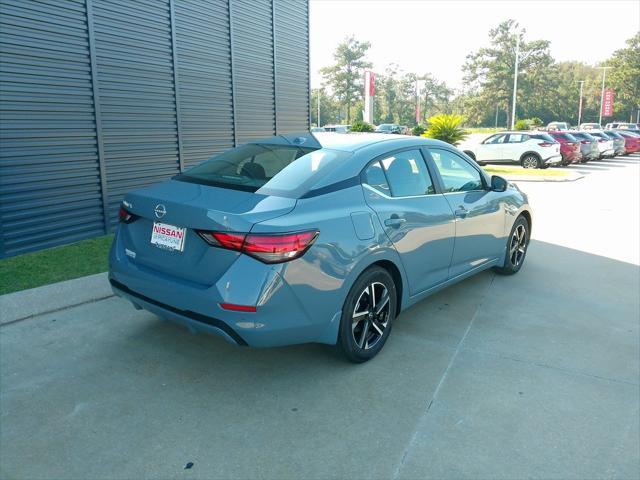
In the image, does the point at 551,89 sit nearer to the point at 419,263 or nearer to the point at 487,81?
the point at 487,81

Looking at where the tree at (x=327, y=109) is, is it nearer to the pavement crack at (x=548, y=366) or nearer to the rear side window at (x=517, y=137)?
the rear side window at (x=517, y=137)

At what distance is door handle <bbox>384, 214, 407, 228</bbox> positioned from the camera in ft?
12.6

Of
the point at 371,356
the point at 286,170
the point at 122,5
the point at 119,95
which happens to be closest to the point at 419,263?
the point at 371,356

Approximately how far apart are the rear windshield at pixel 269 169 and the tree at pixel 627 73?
3532 inches

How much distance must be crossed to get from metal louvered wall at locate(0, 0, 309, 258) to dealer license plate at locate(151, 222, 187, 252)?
3.77 meters

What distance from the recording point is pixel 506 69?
84.2m

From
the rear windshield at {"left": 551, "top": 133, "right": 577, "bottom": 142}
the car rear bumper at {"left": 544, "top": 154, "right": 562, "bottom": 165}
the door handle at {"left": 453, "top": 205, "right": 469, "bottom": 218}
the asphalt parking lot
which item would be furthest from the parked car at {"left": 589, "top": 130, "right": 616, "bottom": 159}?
the door handle at {"left": 453, "top": 205, "right": 469, "bottom": 218}

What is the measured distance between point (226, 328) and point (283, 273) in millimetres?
471

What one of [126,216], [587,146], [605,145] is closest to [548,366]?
[126,216]

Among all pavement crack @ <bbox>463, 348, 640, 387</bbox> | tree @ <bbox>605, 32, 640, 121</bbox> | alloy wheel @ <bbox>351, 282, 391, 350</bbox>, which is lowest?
pavement crack @ <bbox>463, 348, 640, 387</bbox>

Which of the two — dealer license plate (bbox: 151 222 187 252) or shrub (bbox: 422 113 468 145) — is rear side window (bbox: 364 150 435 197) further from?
shrub (bbox: 422 113 468 145)

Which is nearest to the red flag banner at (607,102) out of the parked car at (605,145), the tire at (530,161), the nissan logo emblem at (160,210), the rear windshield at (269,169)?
the parked car at (605,145)

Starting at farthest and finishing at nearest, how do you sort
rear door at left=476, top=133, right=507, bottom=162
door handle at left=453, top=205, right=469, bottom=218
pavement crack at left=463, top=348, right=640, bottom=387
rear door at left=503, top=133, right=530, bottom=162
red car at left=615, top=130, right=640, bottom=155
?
red car at left=615, top=130, right=640, bottom=155 → rear door at left=476, top=133, right=507, bottom=162 → rear door at left=503, top=133, right=530, bottom=162 → door handle at left=453, top=205, right=469, bottom=218 → pavement crack at left=463, top=348, right=640, bottom=387

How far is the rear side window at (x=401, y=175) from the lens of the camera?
4.00 m
